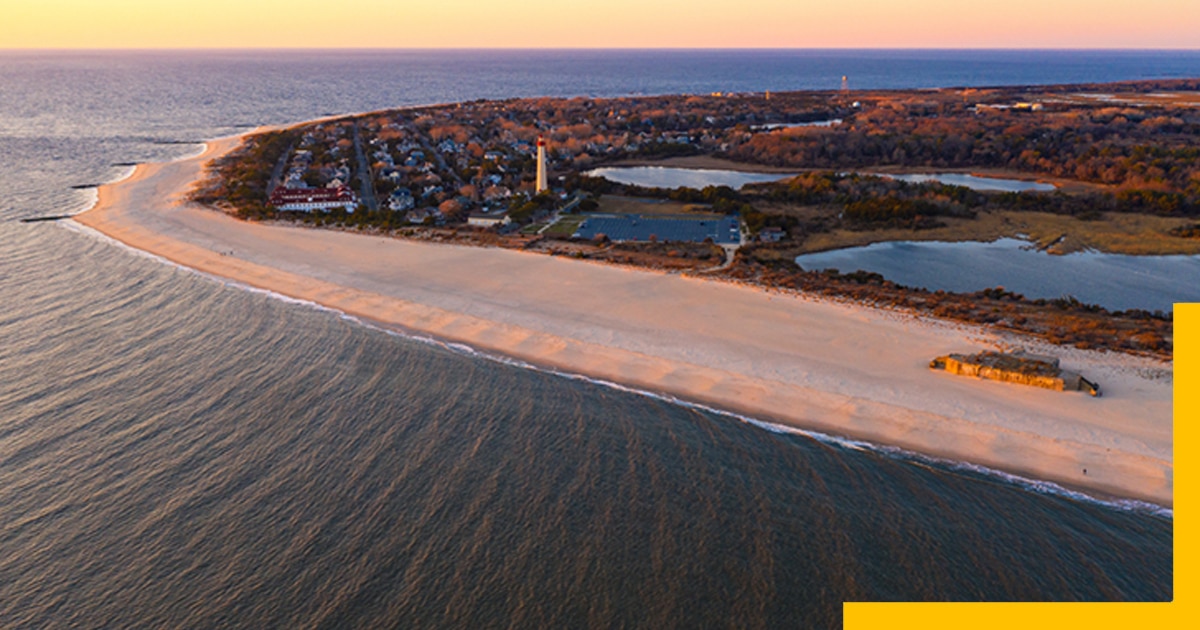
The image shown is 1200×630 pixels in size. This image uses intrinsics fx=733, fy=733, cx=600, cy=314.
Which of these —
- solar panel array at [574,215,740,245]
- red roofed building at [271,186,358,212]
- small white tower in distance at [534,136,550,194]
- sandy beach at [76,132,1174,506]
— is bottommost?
sandy beach at [76,132,1174,506]

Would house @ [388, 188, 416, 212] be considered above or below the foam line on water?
above

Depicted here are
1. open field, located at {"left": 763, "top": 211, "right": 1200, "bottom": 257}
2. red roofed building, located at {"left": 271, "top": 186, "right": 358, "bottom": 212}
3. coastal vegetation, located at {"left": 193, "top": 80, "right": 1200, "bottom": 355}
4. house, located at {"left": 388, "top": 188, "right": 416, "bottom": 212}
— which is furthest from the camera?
house, located at {"left": 388, "top": 188, "right": 416, "bottom": 212}

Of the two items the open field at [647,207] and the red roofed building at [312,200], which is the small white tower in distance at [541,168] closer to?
the open field at [647,207]

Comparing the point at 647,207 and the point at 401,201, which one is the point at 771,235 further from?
the point at 401,201

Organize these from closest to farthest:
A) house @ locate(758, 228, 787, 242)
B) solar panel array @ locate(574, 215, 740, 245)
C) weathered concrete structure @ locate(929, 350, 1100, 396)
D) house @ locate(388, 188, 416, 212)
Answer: weathered concrete structure @ locate(929, 350, 1100, 396)
house @ locate(758, 228, 787, 242)
solar panel array @ locate(574, 215, 740, 245)
house @ locate(388, 188, 416, 212)

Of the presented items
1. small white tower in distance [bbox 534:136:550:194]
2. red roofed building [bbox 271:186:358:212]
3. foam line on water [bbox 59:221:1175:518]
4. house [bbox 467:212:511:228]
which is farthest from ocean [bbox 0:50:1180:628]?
small white tower in distance [bbox 534:136:550:194]

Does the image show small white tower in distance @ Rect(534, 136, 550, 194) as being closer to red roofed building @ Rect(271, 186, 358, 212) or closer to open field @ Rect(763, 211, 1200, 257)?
red roofed building @ Rect(271, 186, 358, 212)
